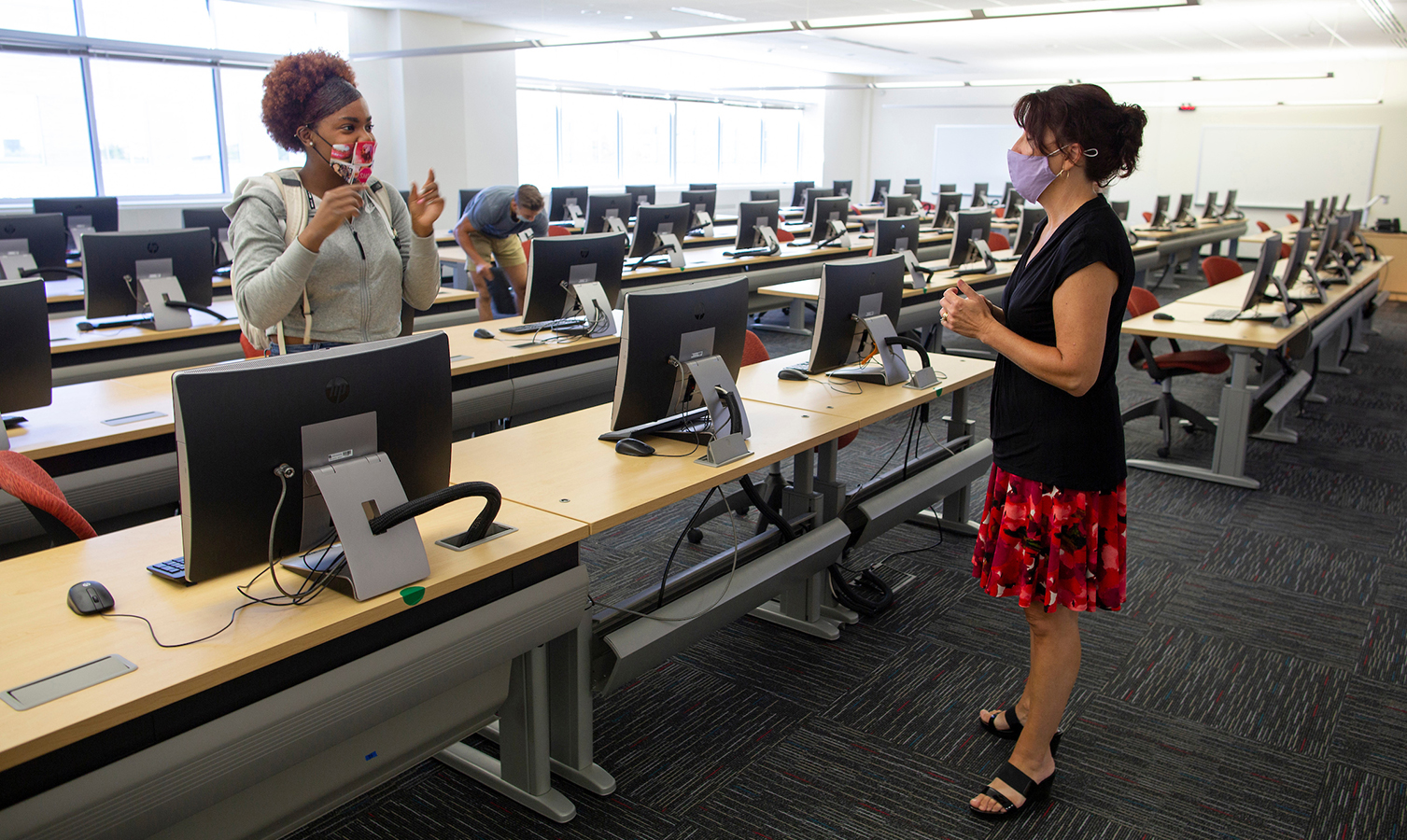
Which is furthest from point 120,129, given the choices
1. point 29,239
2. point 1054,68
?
point 1054,68

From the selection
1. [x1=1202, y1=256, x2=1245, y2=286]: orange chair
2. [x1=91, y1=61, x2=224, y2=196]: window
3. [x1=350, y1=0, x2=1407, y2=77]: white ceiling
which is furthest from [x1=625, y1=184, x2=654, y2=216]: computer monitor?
[x1=91, y1=61, x2=224, y2=196]: window

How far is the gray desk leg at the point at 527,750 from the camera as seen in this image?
1.97 metres

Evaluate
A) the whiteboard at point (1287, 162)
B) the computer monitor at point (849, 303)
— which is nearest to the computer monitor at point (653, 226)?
the computer monitor at point (849, 303)

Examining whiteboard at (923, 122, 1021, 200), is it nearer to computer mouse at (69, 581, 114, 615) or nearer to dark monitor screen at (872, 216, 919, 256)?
dark monitor screen at (872, 216, 919, 256)

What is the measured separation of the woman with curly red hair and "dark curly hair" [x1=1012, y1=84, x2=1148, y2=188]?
132 cm

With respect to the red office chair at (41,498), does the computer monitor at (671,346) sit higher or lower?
higher

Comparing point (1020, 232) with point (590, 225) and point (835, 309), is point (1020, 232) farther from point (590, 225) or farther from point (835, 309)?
point (835, 309)

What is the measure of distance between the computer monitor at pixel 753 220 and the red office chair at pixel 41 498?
514 cm

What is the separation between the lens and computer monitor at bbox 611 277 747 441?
2156 millimetres

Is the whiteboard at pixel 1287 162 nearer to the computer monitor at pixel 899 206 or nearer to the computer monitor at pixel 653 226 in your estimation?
the computer monitor at pixel 899 206

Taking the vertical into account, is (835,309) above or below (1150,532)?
above

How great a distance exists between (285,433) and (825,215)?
6.28 m

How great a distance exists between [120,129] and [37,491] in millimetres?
9183

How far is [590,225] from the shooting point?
6.98 meters
